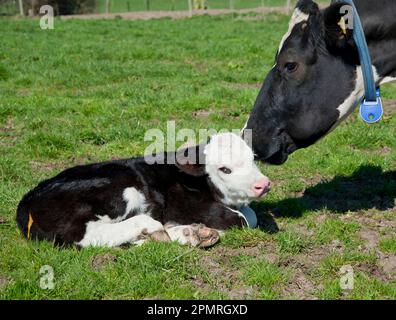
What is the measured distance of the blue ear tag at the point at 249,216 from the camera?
569 cm

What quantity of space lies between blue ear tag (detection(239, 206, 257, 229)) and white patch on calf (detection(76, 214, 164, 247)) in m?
0.87

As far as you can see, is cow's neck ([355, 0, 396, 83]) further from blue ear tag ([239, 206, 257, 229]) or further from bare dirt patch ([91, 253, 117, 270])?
bare dirt patch ([91, 253, 117, 270])

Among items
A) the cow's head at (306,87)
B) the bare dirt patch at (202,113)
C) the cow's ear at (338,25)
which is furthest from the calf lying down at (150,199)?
the bare dirt patch at (202,113)

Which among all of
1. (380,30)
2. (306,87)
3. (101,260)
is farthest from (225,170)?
(380,30)

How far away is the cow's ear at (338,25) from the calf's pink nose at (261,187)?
A: 1.28 metres

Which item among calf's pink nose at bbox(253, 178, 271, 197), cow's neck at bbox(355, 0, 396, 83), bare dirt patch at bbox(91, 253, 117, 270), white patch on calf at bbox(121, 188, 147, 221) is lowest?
bare dirt patch at bbox(91, 253, 117, 270)

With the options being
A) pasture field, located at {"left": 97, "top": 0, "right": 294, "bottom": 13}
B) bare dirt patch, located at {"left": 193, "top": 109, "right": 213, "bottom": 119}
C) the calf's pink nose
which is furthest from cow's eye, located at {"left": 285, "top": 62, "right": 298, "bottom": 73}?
pasture field, located at {"left": 97, "top": 0, "right": 294, "bottom": 13}

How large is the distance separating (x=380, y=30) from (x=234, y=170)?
1757mm

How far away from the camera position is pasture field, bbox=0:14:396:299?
15.3 feet

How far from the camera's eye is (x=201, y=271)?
4809 millimetres

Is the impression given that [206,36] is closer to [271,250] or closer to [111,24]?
[111,24]

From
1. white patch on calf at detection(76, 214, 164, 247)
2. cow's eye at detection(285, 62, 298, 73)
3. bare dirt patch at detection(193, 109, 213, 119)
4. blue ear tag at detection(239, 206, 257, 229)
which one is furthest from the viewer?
bare dirt patch at detection(193, 109, 213, 119)

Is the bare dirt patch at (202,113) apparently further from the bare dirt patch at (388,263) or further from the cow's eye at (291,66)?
the bare dirt patch at (388,263)

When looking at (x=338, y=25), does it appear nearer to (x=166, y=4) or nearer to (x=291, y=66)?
(x=291, y=66)
